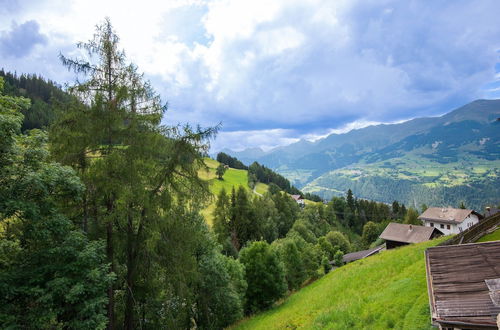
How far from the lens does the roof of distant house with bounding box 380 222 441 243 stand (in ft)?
177

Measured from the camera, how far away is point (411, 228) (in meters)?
56.7

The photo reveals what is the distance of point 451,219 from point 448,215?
2284 millimetres

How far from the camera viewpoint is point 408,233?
55.7m

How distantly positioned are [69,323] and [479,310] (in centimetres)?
1255

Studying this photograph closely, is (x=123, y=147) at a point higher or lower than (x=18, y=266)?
higher

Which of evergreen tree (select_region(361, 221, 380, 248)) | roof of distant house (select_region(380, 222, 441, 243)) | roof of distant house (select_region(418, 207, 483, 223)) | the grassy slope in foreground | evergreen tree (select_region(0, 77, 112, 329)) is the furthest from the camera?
evergreen tree (select_region(361, 221, 380, 248))

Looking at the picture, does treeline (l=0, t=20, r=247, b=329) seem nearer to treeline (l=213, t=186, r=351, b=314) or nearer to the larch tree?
the larch tree

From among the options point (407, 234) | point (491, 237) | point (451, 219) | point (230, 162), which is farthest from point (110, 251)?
point (230, 162)

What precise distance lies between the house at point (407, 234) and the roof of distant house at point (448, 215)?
88.7ft

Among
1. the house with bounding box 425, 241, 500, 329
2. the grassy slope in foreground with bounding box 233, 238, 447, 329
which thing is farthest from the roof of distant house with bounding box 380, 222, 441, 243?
the house with bounding box 425, 241, 500, 329

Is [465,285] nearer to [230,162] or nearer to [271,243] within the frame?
[271,243]

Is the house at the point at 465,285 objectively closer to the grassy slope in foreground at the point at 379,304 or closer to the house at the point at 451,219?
the grassy slope in foreground at the point at 379,304

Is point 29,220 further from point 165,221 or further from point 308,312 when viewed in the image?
point 308,312

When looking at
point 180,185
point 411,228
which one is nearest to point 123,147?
point 180,185
